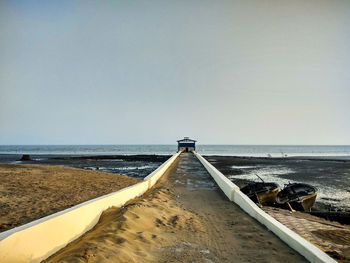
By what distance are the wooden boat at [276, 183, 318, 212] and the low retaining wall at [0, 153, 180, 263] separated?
28.1ft

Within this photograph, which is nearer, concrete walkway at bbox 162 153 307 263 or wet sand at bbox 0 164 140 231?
concrete walkway at bbox 162 153 307 263

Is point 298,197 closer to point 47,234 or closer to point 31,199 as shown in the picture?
point 47,234

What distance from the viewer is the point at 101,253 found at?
331 centimetres

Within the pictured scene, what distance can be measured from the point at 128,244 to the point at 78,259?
2.92 ft

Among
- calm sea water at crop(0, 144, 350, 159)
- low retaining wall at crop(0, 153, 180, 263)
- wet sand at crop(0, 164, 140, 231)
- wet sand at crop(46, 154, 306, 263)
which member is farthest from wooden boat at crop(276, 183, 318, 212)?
calm sea water at crop(0, 144, 350, 159)

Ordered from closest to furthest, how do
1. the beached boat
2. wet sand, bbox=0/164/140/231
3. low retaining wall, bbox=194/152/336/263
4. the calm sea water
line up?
low retaining wall, bbox=194/152/336/263 → wet sand, bbox=0/164/140/231 → the beached boat → the calm sea water

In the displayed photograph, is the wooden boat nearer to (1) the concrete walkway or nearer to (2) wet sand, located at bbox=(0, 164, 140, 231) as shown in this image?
(1) the concrete walkway

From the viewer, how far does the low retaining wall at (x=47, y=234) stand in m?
2.94

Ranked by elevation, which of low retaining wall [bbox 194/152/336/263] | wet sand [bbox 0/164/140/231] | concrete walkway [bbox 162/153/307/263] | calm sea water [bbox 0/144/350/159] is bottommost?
calm sea water [bbox 0/144/350/159]

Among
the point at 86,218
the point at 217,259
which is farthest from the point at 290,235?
the point at 86,218

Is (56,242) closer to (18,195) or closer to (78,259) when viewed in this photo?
(78,259)

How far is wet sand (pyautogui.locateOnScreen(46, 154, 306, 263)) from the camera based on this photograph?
338 centimetres

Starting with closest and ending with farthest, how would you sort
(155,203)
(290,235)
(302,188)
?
(290,235)
(155,203)
(302,188)

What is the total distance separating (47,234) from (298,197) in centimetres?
1047
